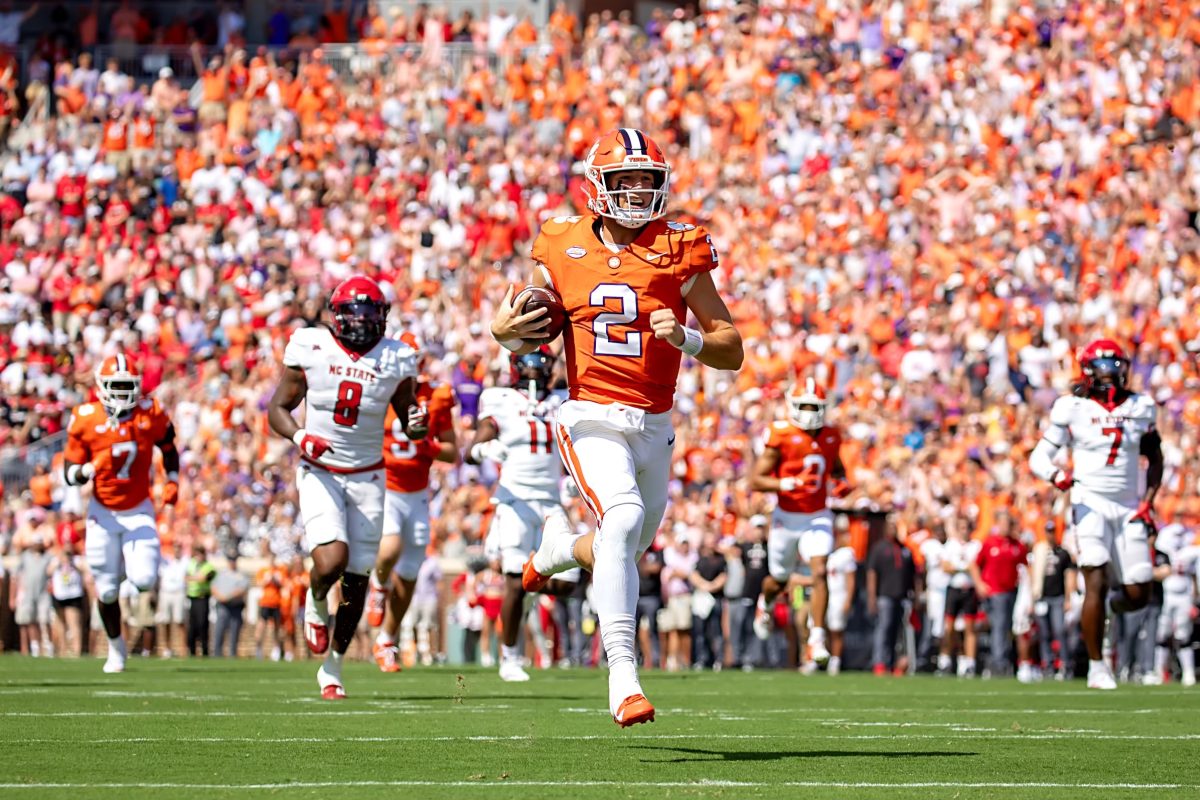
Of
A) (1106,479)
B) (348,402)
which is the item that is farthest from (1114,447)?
(348,402)

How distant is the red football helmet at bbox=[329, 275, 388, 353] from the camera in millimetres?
10766

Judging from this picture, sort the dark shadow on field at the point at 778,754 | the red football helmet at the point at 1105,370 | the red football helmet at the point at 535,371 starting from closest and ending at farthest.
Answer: the dark shadow on field at the point at 778,754 < the red football helmet at the point at 1105,370 < the red football helmet at the point at 535,371

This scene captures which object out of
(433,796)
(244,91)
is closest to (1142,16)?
(244,91)

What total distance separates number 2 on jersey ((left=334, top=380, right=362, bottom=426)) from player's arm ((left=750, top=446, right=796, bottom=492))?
212 inches

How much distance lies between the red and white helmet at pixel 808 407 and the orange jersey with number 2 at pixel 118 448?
4.99 meters

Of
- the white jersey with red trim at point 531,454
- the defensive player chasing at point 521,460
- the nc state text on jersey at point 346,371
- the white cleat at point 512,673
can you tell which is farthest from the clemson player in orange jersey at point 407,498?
the nc state text on jersey at point 346,371

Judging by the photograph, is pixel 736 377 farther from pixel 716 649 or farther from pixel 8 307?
pixel 8 307

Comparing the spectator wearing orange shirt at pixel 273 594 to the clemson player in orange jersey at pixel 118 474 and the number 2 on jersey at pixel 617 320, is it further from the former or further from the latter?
the number 2 on jersey at pixel 617 320

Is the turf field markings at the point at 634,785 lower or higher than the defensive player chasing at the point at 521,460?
lower

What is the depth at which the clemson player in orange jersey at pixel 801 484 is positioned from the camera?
15.6 metres

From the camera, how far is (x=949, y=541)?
18.9m

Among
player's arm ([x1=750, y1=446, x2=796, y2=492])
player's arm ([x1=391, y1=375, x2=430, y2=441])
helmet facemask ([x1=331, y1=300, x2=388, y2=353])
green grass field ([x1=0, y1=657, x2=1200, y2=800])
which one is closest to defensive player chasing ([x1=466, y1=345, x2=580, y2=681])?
green grass field ([x1=0, y1=657, x2=1200, y2=800])

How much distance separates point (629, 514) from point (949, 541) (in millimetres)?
11669

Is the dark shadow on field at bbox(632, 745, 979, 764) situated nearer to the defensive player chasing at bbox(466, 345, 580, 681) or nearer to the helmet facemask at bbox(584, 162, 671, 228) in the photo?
the helmet facemask at bbox(584, 162, 671, 228)
